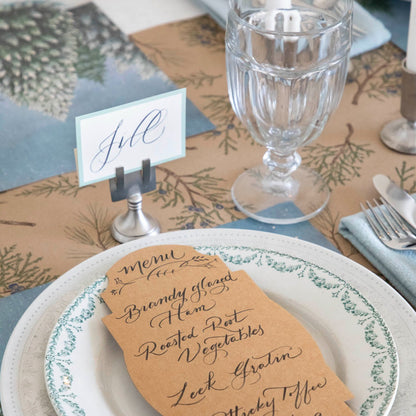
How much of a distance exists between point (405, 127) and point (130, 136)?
0.41 metres

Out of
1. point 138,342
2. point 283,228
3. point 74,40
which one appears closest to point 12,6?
point 74,40

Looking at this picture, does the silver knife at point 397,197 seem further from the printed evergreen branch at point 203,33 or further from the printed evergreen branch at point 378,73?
the printed evergreen branch at point 203,33

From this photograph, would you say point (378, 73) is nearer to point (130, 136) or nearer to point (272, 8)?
point (272, 8)

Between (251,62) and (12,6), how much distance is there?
26.2 inches

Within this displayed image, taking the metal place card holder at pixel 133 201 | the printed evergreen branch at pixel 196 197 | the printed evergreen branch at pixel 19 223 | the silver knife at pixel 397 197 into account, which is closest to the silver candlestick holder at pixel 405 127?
the silver knife at pixel 397 197

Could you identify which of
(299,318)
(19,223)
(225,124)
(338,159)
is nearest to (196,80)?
(225,124)

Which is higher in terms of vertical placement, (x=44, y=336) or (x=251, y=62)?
(x=251, y=62)

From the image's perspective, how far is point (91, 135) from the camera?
26.3 inches

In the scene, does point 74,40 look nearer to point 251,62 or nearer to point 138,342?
point 251,62

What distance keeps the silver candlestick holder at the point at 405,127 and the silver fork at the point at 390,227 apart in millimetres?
157

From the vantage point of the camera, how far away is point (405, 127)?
2.98 ft

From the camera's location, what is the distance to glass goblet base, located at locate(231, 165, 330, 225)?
796mm

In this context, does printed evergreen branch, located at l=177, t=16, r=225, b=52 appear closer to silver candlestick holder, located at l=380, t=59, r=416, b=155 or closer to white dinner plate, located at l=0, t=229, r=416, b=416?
silver candlestick holder, located at l=380, t=59, r=416, b=155

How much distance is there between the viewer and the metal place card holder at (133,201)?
0.72 meters
